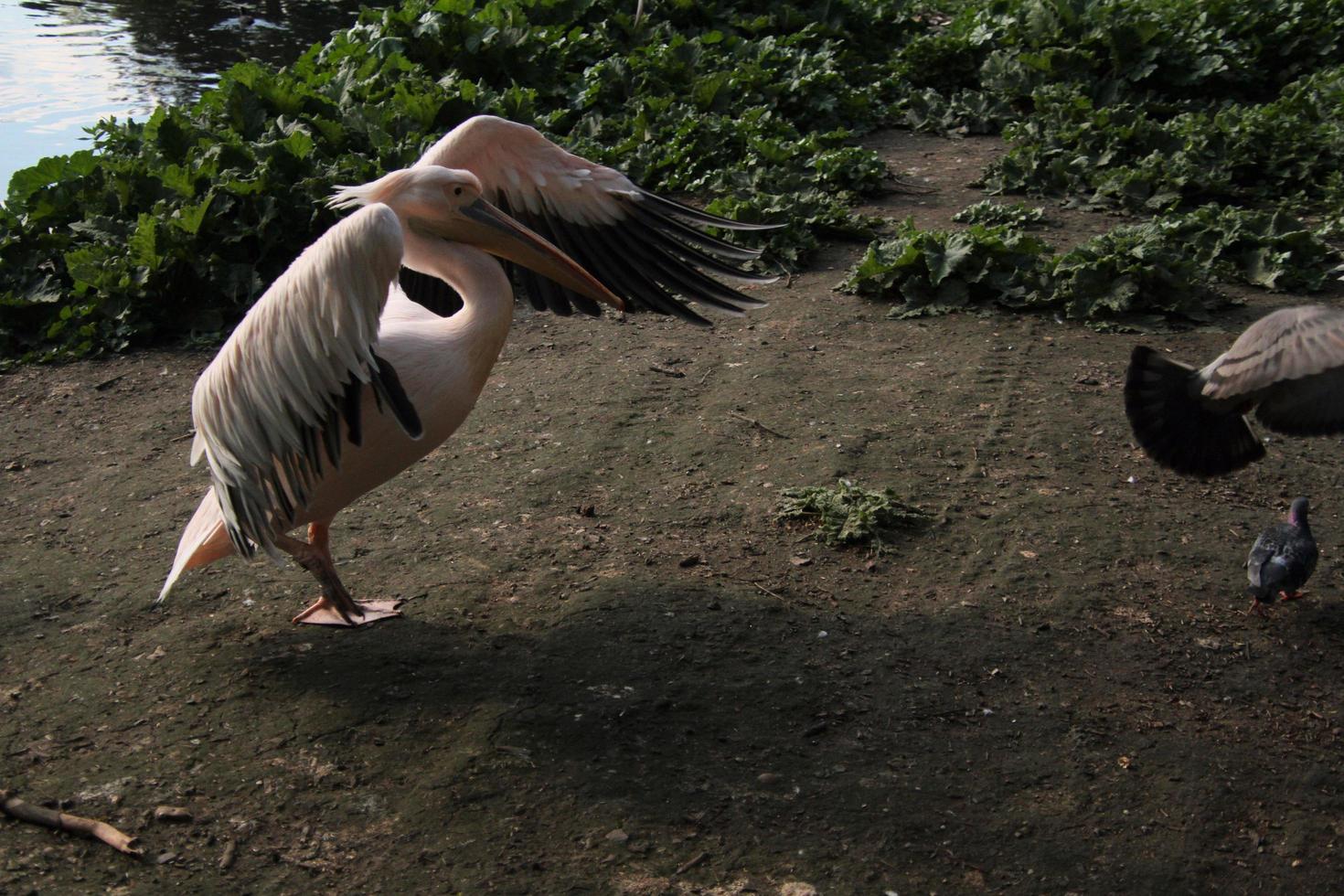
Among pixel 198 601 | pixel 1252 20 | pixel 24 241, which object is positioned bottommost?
pixel 198 601

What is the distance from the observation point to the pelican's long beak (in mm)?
3459

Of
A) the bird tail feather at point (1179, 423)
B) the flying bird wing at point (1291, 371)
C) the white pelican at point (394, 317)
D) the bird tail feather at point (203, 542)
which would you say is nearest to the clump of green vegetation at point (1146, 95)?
the bird tail feather at point (1179, 423)

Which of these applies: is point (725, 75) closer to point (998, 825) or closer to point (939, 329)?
point (939, 329)

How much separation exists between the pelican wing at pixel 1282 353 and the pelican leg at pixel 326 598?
2.34 m

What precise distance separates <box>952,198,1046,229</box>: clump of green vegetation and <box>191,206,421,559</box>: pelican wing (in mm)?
3660

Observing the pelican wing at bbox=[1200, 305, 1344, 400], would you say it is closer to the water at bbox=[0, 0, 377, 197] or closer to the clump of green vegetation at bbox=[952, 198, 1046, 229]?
the clump of green vegetation at bbox=[952, 198, 1046, 229]

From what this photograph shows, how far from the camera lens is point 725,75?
288 inches

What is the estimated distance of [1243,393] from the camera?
3.33 metres

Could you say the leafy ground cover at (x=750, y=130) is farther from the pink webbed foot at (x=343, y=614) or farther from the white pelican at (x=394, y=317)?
the pink webbed foot at (x=343, y=614)

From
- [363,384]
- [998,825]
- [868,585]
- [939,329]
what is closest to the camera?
[998,825]

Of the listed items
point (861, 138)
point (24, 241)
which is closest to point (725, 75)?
point (861, 138)

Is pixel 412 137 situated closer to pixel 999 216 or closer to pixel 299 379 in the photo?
pixel 999 216

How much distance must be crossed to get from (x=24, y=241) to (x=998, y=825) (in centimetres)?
491

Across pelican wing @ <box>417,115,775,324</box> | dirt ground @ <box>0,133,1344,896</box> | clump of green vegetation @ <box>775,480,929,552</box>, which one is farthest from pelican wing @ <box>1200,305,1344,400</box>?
pelican wing @ <box>417,115,775,324</box>
